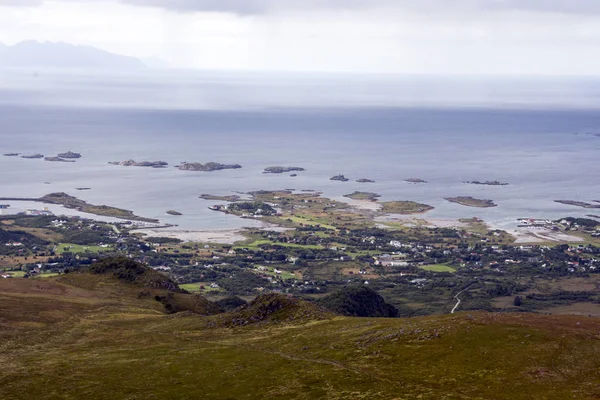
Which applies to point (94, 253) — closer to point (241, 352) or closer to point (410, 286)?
point (410, 286)

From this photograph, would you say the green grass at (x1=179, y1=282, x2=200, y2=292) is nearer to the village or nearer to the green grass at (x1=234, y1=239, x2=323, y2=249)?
the village

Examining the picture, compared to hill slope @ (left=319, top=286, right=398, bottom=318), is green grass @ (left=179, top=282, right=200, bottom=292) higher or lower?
lower

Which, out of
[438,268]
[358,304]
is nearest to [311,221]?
[438,268]

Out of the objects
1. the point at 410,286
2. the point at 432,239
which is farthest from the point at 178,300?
the point at 432,239

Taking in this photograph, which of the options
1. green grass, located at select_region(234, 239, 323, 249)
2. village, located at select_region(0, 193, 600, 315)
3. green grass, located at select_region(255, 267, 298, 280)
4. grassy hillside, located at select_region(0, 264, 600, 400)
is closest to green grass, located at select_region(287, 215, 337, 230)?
village, located at select_region(0, 193, 600, 315)

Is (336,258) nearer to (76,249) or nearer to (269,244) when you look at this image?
(269,244)

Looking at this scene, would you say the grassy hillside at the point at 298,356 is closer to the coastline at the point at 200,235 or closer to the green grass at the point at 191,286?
the green grass at the point at 191,286

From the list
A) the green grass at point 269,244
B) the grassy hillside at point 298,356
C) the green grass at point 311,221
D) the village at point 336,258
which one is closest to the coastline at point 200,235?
the village at point 336,258
